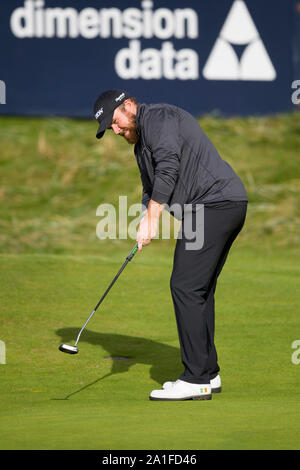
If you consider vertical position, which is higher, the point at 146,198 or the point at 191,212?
the point at 146,198

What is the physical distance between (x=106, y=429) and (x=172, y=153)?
141cm

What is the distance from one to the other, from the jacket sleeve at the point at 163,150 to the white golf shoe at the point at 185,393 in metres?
0.89

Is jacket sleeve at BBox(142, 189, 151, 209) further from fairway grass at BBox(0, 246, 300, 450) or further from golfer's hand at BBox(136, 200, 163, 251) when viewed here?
fairway grass at BBox(0, 246, 300, 450)

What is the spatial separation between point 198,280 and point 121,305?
264 cm

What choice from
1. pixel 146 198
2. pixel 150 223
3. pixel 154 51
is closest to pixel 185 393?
pixel 150 223

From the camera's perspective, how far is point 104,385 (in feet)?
15.3

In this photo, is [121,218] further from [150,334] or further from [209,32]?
[150,334]

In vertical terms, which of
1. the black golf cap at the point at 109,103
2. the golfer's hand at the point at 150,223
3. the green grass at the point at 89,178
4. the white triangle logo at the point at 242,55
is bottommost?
the golfer's hand at the point at 150,223

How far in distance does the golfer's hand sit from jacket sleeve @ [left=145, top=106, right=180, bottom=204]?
0.03 m

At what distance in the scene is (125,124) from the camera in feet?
14.0

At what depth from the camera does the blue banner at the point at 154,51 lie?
12.3m

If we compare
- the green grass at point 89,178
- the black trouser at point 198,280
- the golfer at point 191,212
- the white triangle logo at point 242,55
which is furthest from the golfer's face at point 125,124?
the white triangle logo at point 242,55

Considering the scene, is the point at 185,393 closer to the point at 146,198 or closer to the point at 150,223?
the point at 150,223

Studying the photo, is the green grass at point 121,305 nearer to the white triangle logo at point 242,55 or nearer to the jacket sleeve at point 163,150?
the white triangle logo at point 242,55
